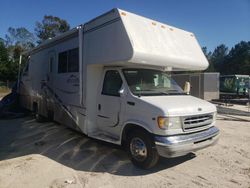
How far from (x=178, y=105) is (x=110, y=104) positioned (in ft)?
5.61

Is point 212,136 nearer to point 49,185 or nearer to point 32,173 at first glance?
point 49,185

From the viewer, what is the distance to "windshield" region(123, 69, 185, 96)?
549cm

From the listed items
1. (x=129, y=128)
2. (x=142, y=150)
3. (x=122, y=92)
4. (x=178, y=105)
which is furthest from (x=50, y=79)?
(x=178, y=105)

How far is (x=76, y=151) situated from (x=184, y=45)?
3.94m

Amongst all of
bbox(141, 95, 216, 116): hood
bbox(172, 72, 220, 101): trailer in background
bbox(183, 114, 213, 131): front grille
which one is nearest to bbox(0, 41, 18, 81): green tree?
bbox(172, 72, 220, 101): trailer in background

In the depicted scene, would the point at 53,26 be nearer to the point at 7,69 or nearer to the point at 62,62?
the point at 7,69

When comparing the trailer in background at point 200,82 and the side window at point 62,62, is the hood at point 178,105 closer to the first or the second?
the side window at point 62,62

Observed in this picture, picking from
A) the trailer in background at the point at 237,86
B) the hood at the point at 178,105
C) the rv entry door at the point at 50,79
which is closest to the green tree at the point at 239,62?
the trailer in background at the point at 237,86

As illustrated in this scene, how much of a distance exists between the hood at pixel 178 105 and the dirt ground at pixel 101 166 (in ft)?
4.06

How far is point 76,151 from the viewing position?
6.34m

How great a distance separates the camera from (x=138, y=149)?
5.16 metres

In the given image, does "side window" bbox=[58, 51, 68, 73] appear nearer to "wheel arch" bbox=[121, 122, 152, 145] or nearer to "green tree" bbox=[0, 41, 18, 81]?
"wheel arch" bbox=[121, 122, 152, 145]

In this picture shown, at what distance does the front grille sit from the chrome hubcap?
0.92m

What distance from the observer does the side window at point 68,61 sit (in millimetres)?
6770
